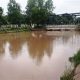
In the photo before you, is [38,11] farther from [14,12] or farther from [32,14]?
[14,12]

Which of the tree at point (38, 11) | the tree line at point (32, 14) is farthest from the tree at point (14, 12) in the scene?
the tree at point (38, 11)

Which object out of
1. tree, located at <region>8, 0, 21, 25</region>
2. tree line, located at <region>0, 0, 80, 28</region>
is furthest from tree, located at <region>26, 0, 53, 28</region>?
tree, located at <region>8, 0, 21, 25</region>

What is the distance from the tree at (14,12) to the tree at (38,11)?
10.5 feet

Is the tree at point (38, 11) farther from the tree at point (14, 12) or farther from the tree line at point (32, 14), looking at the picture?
the tree at point (14, 12)

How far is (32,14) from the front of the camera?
1816 inches

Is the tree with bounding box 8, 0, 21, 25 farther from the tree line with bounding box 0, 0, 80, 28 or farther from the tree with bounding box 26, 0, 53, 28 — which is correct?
the tree with bounding box 26, 0, 53, 28

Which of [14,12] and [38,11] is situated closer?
[14,12]

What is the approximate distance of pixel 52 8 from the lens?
165ft

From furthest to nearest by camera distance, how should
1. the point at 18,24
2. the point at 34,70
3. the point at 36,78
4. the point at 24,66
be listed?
1. the point at 18,24
2. the point at 24,66
3. the point at 34,70
4. the point at 36,78

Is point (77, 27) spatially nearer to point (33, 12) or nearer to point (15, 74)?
point (33, 12)

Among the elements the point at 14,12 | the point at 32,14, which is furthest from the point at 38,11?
the point at 14,12

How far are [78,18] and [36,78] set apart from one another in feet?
156

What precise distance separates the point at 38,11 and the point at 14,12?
534 centimetres

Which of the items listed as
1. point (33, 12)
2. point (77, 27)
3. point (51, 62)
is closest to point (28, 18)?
point (33, 12)
